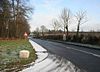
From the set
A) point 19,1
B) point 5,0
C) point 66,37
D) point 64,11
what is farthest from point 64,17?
point 5,0

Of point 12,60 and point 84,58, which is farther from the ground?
point 12,60

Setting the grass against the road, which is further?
the road

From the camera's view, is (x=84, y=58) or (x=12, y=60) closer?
(x=12, y=60)

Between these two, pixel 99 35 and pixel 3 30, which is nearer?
pixel 99 35

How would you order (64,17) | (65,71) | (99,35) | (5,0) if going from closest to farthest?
1. (65,71)
2. (99,35)
3. (5,0)
4. (64,17)

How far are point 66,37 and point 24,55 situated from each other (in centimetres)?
5509

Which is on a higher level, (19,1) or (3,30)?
(19,1)

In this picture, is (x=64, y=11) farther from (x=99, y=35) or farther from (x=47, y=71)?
(x=47, y=71)

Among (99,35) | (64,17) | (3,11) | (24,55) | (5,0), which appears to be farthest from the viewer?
(64,17)

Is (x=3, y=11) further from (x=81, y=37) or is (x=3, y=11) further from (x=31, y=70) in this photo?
(x=31, y=70)

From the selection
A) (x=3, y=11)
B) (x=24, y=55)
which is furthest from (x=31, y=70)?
(x=3, y=11)

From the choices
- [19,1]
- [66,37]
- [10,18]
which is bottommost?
[66,37]

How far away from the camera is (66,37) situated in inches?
2936

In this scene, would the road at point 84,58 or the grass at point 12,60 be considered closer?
→ the grass at point 12,60
